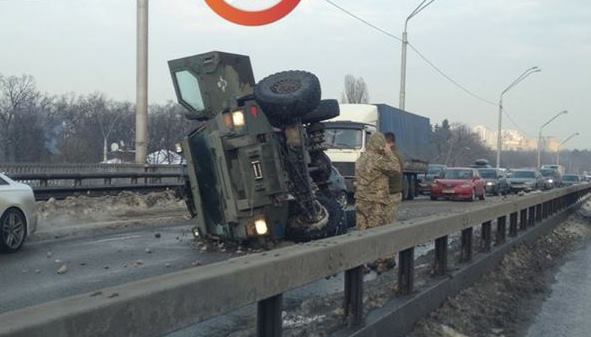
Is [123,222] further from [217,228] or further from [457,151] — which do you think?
[457,151]

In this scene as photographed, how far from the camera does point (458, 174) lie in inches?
1280

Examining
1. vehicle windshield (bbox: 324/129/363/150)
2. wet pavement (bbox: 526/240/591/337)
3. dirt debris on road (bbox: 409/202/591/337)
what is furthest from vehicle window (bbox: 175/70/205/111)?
vehicle windshield (bbox: 324/129/363/150)

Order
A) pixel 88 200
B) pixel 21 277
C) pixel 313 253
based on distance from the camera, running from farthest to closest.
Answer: pixel 88 200 → pixel 21 277 → pixel 313 253

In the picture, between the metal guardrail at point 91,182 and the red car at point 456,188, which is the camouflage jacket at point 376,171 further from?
the red car at point 456,188

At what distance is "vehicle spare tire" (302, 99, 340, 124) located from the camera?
34.7 ft

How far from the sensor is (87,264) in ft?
29.5

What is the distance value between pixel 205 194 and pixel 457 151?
359 feet

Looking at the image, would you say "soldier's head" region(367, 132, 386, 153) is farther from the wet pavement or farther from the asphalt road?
the wet pavement

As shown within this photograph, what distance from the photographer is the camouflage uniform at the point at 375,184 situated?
8547 millimetres

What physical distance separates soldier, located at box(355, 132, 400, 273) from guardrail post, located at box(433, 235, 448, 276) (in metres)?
1.71

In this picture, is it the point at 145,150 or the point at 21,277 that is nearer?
the point at 21,277

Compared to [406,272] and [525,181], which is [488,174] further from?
[406,272]

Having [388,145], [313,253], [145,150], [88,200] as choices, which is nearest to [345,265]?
[313,253]

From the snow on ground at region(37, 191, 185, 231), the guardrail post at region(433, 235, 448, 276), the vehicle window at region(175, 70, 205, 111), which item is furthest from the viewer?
the snow on ground at region(37, 191, 185, 231)
